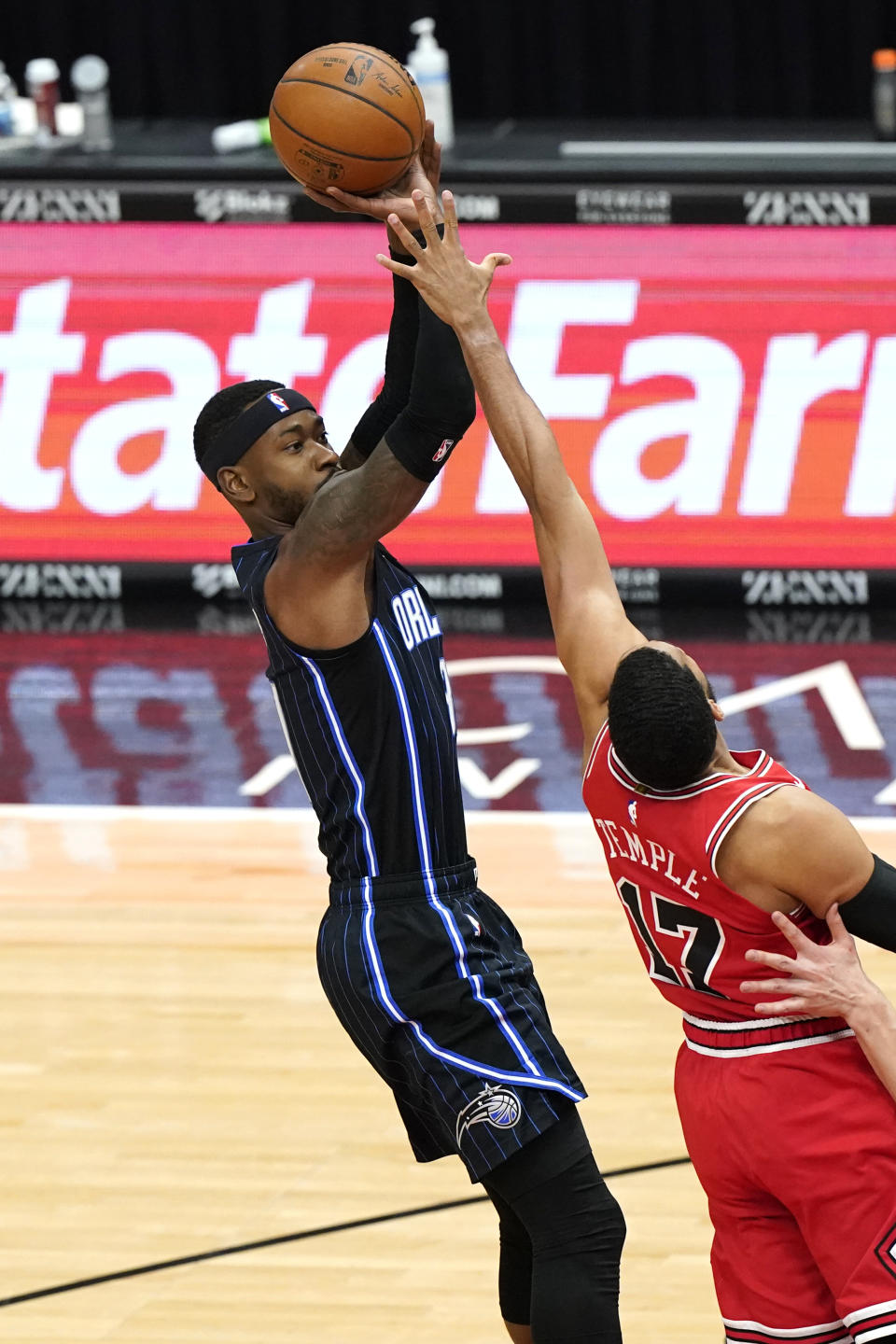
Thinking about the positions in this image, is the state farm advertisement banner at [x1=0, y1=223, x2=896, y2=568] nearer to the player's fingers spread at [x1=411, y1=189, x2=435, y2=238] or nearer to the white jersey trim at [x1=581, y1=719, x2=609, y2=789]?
the player's fingers spread at [x1=411, y1=189, x2=435, y2=238]

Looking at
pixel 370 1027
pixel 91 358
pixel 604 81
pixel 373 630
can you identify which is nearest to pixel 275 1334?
pixel 370 1027

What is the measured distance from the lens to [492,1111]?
173 inches

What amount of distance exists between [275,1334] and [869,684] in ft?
18.0

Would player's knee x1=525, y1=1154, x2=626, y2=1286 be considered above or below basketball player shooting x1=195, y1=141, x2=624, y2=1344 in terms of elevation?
below

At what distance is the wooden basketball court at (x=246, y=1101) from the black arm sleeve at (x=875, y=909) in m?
1.86

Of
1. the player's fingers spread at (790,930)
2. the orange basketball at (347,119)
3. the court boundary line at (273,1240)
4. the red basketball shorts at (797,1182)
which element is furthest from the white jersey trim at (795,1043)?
the court boundary line at (273,1240)

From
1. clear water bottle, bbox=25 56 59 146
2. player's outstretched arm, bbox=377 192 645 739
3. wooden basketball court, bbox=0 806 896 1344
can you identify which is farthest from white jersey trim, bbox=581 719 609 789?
clear water bottle, bbox=25 56 59 146

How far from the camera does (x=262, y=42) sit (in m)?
13.1

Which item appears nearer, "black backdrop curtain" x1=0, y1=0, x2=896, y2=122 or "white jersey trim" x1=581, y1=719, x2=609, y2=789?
"white jersey trim" x1=581, y1=719, x2=609, y2=789

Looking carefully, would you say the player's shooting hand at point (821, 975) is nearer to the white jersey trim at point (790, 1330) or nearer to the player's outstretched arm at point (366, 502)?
the white jersey trim at point (790, 1330)

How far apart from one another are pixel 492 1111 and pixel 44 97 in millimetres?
9270

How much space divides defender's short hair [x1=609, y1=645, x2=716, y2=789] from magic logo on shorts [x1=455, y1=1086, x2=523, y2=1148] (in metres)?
0.93

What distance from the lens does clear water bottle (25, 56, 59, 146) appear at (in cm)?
1233

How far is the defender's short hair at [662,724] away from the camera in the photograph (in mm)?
3705
